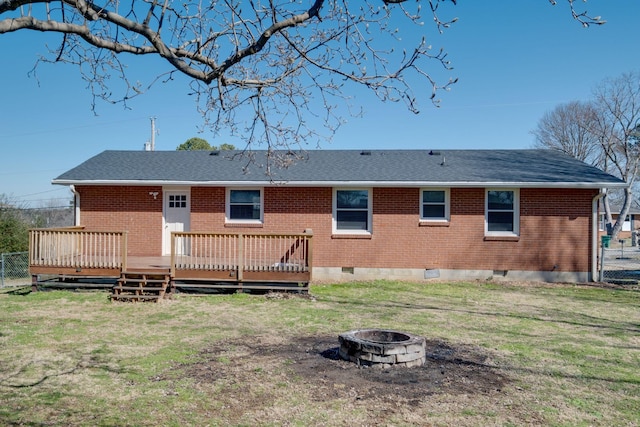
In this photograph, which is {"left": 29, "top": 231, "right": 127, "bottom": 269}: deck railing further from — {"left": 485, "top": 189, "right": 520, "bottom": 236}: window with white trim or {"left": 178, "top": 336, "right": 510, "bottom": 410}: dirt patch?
{"left": 485, "top": 189, "right": 520, "bottom": 236}: window with white trim

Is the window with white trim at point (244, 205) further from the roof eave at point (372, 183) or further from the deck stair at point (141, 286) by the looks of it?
the deck stair at point (141, 286)

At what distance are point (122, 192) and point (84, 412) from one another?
12.3 meters

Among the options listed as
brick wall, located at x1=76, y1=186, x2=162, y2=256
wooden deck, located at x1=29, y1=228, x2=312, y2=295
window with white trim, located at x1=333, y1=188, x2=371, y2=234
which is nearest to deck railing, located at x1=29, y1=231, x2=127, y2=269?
wooden deck, located at x1=29, y1=228, x2=312, y2=295

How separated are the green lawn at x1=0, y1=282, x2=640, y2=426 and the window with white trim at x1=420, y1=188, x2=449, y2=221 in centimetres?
432

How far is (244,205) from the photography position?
631 inches

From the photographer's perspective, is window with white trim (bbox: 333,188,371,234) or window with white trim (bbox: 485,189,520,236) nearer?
window with white trim (bbox: 485,189,520,236)

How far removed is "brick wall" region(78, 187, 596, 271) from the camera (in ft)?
50.4

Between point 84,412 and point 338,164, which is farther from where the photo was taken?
point 338,164

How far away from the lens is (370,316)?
397 inches

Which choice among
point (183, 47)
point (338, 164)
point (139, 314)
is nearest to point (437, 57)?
point (183, 47)

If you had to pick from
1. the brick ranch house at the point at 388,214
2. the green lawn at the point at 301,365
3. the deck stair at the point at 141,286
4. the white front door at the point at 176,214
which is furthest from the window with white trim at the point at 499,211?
the deck stair at the point at 141,286

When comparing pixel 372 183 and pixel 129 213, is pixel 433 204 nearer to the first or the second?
pixel 372 183

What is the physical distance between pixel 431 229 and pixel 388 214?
139 centimetres

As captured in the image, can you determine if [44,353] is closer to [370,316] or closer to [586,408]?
[370,316]
